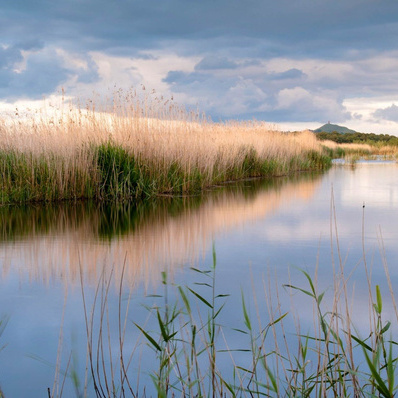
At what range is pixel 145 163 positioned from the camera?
8477mm

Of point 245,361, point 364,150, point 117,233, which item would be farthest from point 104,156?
point 364,150

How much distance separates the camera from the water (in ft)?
7.96

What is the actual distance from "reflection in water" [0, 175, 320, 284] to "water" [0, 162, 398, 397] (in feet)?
0.04

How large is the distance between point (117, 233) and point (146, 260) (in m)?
1.40

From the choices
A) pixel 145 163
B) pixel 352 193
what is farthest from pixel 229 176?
pixel 145 163

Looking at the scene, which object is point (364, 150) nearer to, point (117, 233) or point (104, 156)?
point (104, 156)

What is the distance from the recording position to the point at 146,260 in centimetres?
410

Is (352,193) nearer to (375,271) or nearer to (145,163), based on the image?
(145,163)

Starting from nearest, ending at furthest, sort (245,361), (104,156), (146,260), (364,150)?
1. (245,361)
2. (146,260)
3. (104,156)
4. (364,150)

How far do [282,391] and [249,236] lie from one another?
323cm

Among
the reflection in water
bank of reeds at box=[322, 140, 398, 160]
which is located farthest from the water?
bank of reeds at box=[322, 140, 398, 160]

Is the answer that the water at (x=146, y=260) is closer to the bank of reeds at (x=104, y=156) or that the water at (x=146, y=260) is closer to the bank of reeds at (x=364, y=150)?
the bank of reeds at (x=104, y=156)

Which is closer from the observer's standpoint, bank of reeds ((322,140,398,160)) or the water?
the water

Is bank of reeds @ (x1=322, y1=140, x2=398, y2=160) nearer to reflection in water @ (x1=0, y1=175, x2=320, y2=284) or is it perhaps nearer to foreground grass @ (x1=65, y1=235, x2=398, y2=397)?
reflection in water @ (x1=0, y1=175, x2=320, y2=284)
